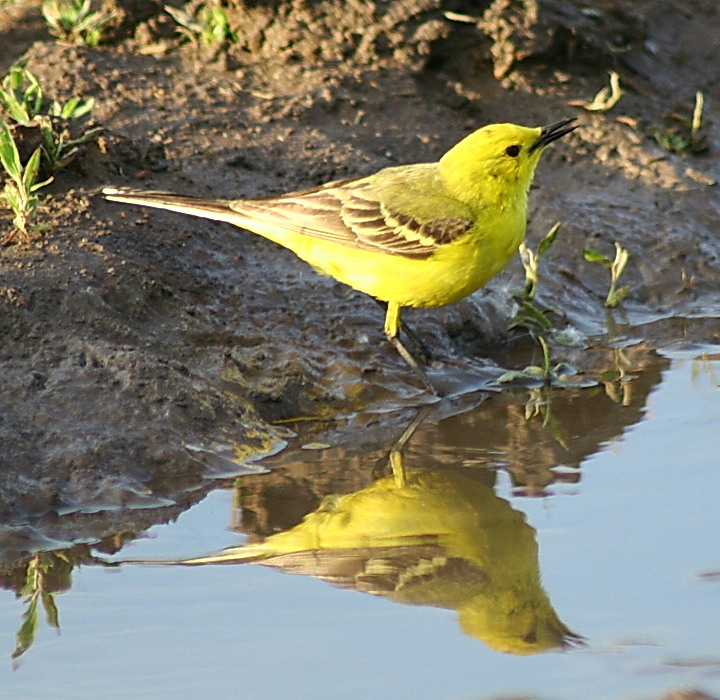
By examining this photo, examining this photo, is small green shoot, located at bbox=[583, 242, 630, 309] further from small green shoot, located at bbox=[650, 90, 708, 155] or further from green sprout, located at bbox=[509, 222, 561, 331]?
small green shoot, located at bbox=[650, 90, 708, 155]

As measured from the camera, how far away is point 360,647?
4.37m

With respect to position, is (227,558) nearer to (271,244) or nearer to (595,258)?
(271,244)

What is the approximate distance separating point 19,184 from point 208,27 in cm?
309

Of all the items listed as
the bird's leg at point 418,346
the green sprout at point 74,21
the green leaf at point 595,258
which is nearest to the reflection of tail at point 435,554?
the bird's leg at point 418,346

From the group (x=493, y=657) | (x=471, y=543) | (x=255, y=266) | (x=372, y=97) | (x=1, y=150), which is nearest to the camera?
(x=493, y=657)

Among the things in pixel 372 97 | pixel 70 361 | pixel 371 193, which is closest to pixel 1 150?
pixel 70 361

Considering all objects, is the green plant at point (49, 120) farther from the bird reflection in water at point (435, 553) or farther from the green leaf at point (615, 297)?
the green leaf at point (615, 297)

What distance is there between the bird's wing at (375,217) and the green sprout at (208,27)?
2.60 meters

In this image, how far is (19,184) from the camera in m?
6.90

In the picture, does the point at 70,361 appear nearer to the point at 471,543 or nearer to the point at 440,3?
the point at 471,543

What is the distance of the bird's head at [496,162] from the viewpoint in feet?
23.4

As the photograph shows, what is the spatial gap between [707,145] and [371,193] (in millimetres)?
3658

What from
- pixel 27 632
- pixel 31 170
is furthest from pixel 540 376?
pixel 27 632

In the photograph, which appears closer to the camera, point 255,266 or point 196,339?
point 196,339
